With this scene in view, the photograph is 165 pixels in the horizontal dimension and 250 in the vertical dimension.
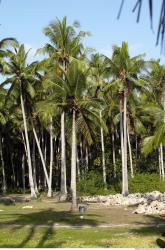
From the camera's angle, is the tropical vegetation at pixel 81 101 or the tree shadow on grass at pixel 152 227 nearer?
the tree shadow on grass at pixel 152 227

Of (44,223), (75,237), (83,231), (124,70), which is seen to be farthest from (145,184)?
(75,237)

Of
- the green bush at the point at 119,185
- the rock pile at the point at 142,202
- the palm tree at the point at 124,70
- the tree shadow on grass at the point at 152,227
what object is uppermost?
the palm tree at the point at 124,70

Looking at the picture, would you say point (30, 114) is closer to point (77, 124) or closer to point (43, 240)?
point (77, 124)

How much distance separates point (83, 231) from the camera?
14.9 meters

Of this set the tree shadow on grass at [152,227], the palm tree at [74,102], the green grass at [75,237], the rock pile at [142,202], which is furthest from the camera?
the palm tree at [74,102]

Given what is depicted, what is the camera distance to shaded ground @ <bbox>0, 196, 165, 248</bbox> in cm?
1242

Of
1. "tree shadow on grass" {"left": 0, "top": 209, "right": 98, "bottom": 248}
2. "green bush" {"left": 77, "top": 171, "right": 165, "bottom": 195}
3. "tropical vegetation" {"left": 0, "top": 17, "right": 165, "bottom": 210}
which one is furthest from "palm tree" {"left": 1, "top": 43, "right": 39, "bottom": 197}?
"tree shadow on grass" {"left": 0, "top": 209, "right": 98, "bottom": 248}

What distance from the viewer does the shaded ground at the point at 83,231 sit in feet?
40.8

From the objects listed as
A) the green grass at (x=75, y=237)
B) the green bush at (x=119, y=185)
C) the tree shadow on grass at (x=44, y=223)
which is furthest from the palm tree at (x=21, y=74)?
the green grass at (x=75, y=237)

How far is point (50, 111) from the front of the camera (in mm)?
23734

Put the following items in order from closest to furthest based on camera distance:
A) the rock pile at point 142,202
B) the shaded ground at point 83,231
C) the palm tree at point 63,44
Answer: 1. the shaded ground at point 83,231
2. the rock pile at point 142,202
3. the palm tree at point 63,44

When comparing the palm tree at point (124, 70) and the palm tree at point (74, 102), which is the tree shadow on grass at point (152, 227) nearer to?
the palm tree at point (74, 102)

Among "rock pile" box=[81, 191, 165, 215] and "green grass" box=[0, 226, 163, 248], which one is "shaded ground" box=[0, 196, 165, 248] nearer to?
"green grass" box=[0, 226, 163, 248]

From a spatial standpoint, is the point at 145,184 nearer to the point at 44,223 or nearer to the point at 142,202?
the point at 142,202
